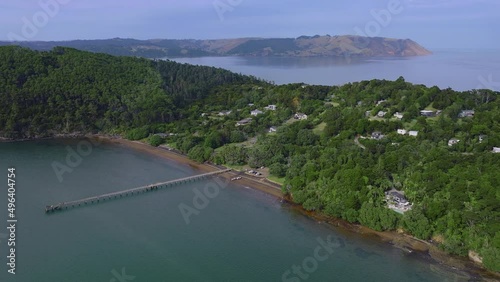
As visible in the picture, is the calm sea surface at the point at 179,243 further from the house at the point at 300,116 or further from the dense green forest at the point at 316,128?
the house at the point at 300,116

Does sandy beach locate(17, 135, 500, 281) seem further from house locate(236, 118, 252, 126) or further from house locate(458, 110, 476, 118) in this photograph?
house locate(458, 110, 476, 118)

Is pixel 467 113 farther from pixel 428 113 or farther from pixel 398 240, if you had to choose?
pixel 398 240

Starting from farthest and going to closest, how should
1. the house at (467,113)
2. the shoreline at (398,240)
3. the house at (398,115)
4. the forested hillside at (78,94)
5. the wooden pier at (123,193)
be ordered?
the forested hillside at (78,94) < the house at (398,115) < the house at (467,113) < the wooden pier at (123,193) < the shoreline at (398,240)

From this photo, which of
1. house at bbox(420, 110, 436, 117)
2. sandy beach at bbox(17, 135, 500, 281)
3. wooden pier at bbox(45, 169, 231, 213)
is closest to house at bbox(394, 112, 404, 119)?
house at bbox(420, 110, 436, 117)

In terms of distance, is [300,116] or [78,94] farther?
[78,94]

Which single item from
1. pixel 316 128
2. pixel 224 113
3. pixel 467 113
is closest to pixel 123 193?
pixel 316 128

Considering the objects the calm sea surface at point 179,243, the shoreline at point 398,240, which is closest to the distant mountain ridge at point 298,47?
the shoreline at point 398,240
